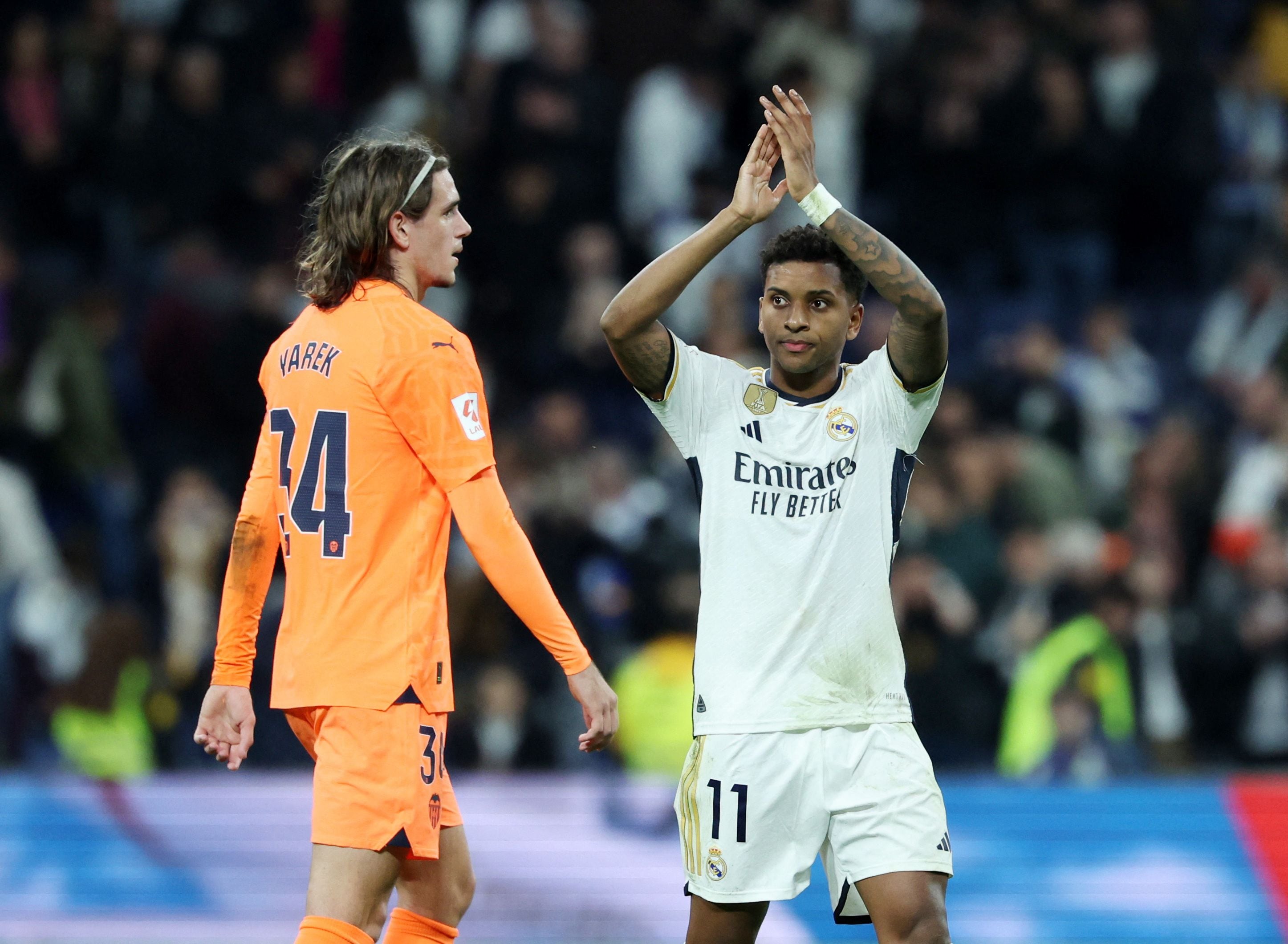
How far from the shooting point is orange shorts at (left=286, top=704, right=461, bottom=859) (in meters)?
4.29

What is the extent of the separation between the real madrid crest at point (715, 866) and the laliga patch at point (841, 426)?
46.4 inches

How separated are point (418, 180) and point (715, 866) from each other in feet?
6.55

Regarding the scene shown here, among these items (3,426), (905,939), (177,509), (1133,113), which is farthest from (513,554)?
(1133,113)

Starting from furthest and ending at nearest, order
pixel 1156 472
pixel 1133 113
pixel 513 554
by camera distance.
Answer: pixel 1133 113
pixel 1156 472
pixel 513 554

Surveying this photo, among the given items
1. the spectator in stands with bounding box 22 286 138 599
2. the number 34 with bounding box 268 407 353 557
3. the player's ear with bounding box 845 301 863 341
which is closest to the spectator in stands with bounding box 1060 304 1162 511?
the spectator in stands with bounding box 22 286 138 599

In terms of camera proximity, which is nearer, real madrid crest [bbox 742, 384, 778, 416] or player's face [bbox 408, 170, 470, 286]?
player's face [bbox 408, 170, 470, 286]

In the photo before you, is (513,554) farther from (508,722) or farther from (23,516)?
(23,516)

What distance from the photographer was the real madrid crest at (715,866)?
4.73 meters

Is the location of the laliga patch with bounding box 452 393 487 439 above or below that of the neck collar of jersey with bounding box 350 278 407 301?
below

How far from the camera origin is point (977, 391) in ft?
37.9

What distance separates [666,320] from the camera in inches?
475

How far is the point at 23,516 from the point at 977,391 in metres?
6.21

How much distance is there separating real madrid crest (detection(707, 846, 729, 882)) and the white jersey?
32cm

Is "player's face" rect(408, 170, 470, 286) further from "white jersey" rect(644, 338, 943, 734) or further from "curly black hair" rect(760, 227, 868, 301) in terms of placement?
"curly black hair" rect(760, 227, 868, 301)
